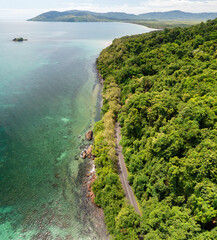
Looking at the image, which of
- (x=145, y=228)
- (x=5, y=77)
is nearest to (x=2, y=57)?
(x=5, y=77)

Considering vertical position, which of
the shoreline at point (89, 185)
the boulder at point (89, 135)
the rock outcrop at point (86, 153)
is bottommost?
the shoreline at point (89, 185)

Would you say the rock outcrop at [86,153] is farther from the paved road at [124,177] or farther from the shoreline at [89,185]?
the paved road at [124,177]

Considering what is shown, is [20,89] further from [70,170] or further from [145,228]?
[145,228]

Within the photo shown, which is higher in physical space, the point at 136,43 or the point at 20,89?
the point at 136,43

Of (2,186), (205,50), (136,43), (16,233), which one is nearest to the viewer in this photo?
(16,233)

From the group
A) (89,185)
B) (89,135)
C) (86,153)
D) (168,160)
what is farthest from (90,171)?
(168,160)

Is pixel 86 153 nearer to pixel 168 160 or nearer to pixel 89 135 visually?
pixel 89 135

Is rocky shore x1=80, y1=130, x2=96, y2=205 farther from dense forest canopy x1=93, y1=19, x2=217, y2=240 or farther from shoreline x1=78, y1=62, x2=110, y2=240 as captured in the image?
dense forest canopy x1=93, y1=19, x2=217, y2=240

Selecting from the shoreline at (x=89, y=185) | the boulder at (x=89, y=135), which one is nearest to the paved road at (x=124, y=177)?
the shoreline at (x=89, y=185)
